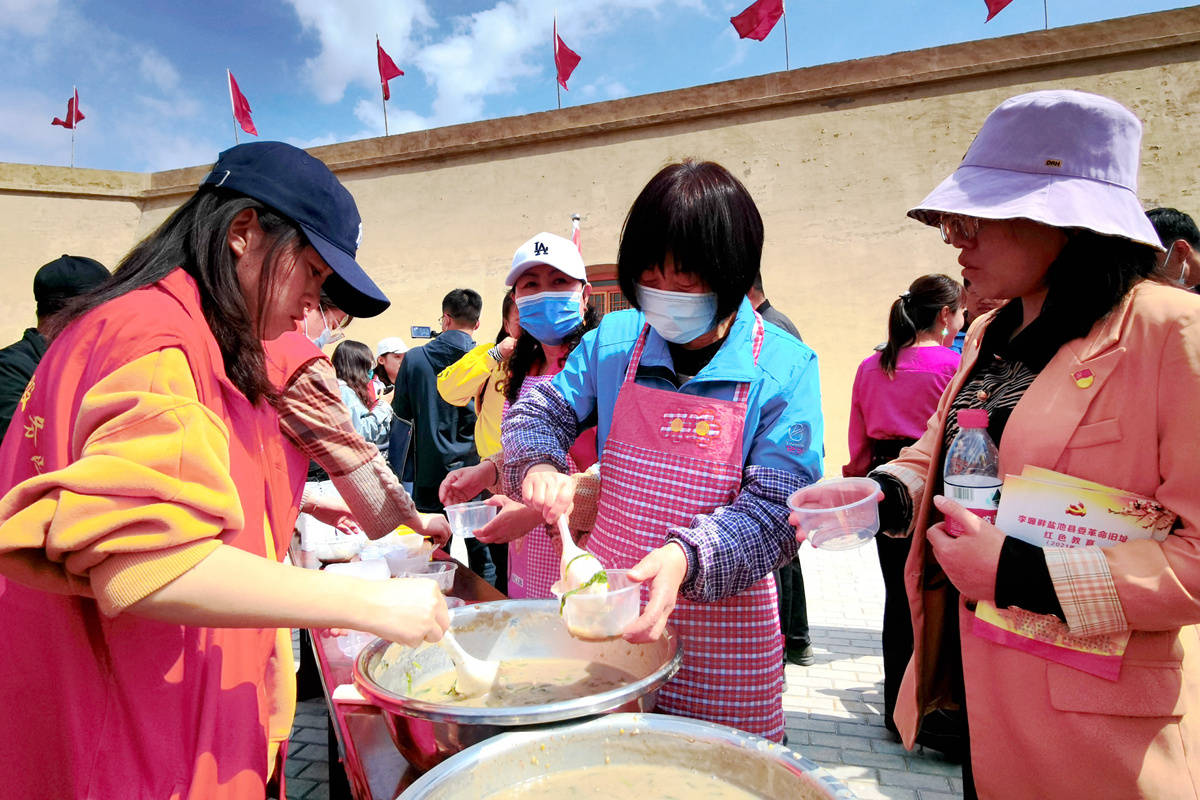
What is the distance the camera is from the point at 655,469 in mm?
1724

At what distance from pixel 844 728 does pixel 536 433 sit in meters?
2.79

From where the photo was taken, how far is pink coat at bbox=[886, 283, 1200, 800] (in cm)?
123

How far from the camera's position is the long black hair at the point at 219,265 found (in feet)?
4.05

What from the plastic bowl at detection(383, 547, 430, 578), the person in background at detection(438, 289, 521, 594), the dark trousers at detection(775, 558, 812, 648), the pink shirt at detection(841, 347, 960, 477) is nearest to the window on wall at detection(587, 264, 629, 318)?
the person in background at detection(438, 289, 521, 594)

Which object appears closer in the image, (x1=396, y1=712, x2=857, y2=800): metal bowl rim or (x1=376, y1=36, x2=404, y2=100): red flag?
(x1=396, y1=712, x2=857, y2=800): metal bowl rim

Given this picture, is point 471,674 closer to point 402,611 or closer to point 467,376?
point 402,611

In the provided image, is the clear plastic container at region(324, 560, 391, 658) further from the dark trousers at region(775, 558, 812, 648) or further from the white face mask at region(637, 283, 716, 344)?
the dark trousers at region(775, 558, 812, 648)

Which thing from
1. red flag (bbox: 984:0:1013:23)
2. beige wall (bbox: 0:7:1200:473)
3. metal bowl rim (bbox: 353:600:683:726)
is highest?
red flag (bbox: 984:0:1013:23)

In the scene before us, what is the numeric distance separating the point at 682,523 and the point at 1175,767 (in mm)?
993

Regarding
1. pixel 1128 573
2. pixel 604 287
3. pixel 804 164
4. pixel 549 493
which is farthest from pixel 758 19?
pixel 1128 573

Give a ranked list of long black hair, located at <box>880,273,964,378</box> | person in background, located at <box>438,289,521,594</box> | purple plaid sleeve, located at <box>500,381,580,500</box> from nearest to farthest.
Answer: purple plaid sleeve, located at <box>500,381,580,500</box>, long black hair, located at <box>880,273,964,378</box>, person in background, located at <box>438,289,521,594</box>

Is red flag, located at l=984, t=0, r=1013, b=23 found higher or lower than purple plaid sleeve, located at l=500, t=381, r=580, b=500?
higher

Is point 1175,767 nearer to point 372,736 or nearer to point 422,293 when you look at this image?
point 372,736

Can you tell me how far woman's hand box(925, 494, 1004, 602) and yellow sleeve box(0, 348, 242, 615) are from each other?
1.28 metres
